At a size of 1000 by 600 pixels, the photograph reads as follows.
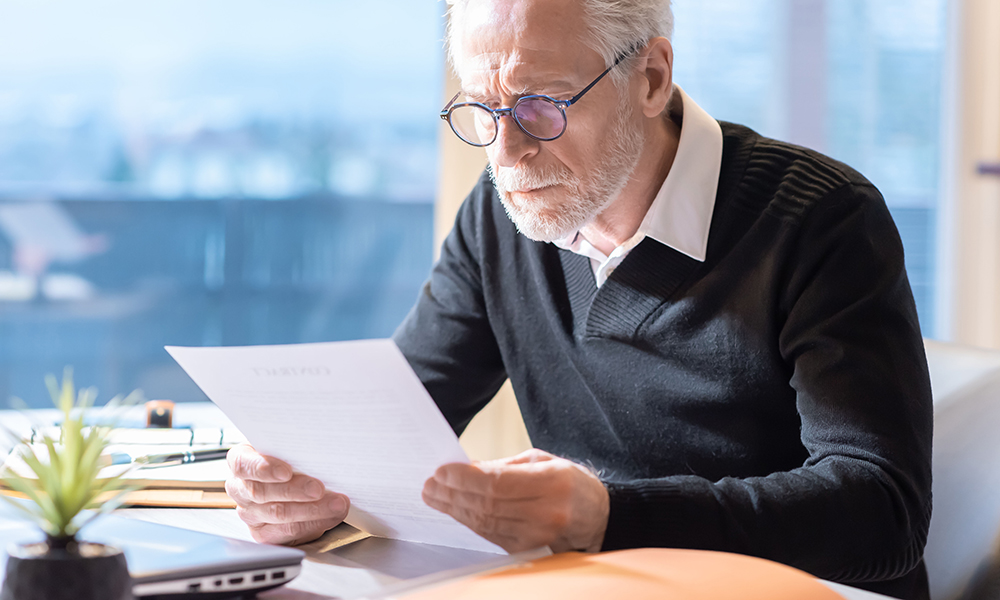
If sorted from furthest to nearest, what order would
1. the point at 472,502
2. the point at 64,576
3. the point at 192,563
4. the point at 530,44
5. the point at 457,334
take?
the point at 457,334 → the point at 530,44 → the point at 472,502 → the point at 192,563 → the point at 64,576

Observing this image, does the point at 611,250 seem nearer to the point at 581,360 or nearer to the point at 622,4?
the point at 581,360

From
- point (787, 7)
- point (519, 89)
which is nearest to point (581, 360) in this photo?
point (519, 89)

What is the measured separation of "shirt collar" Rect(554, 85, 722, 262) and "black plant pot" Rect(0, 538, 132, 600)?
2.60 ft

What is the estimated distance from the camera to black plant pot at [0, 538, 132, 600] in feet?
1.56

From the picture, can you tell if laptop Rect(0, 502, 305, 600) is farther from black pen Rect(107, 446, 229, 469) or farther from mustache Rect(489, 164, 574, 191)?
mustache Rect(489, 164, 574, 191)

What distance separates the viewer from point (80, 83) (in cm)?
190

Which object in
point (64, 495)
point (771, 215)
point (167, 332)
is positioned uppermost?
point (771, 215)

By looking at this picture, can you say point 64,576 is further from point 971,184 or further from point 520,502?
point 971,184

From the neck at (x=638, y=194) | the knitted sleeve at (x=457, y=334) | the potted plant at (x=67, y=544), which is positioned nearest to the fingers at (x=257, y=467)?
the potted plant at (x=67, y=544)

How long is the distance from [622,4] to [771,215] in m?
0.33

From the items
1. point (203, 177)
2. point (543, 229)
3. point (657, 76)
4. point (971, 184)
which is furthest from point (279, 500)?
point (971, 184)

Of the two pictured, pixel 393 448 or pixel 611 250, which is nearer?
pixel 393 448

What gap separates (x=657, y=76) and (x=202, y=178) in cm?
126

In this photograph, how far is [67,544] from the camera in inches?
19.6
